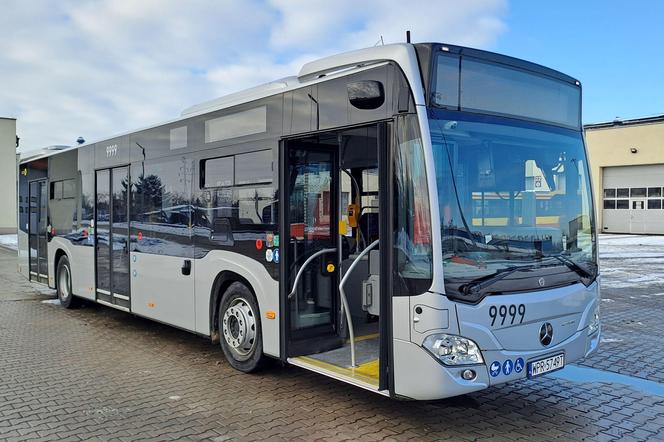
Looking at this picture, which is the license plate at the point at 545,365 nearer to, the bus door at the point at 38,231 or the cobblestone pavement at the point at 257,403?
the cobblestone pavement at the point at 257,403

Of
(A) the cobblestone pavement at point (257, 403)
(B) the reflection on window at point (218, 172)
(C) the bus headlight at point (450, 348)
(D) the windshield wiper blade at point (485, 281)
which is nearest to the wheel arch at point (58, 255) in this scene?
(A) the cobblestone pavement at point (257, 403)

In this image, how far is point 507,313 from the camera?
4.35m

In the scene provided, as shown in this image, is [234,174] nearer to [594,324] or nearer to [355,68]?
[355,68]

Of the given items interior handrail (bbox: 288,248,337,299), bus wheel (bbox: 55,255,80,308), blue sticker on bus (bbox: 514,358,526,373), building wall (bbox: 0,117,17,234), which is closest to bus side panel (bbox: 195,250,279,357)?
interior handrail (bbox: 288,248,337,299)

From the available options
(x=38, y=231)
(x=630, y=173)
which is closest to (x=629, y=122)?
(x=630, y=173)

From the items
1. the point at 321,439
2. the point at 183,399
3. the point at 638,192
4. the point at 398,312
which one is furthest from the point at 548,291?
the point at 638,192

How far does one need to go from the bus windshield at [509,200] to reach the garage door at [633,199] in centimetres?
3227

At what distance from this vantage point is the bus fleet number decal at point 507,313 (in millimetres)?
4266

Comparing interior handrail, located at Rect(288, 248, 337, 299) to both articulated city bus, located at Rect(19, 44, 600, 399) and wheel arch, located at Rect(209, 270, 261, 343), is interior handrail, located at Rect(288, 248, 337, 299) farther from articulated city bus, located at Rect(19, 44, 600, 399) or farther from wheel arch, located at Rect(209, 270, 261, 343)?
wheel arch, located at Rect(209, 270, 261, 343)

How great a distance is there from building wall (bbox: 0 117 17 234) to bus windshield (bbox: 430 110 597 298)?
1718 inches

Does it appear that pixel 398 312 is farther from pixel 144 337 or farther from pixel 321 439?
pixel 144 337

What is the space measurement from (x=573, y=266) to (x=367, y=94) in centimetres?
235

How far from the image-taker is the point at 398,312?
433cm

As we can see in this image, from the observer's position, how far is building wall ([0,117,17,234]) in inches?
1619
